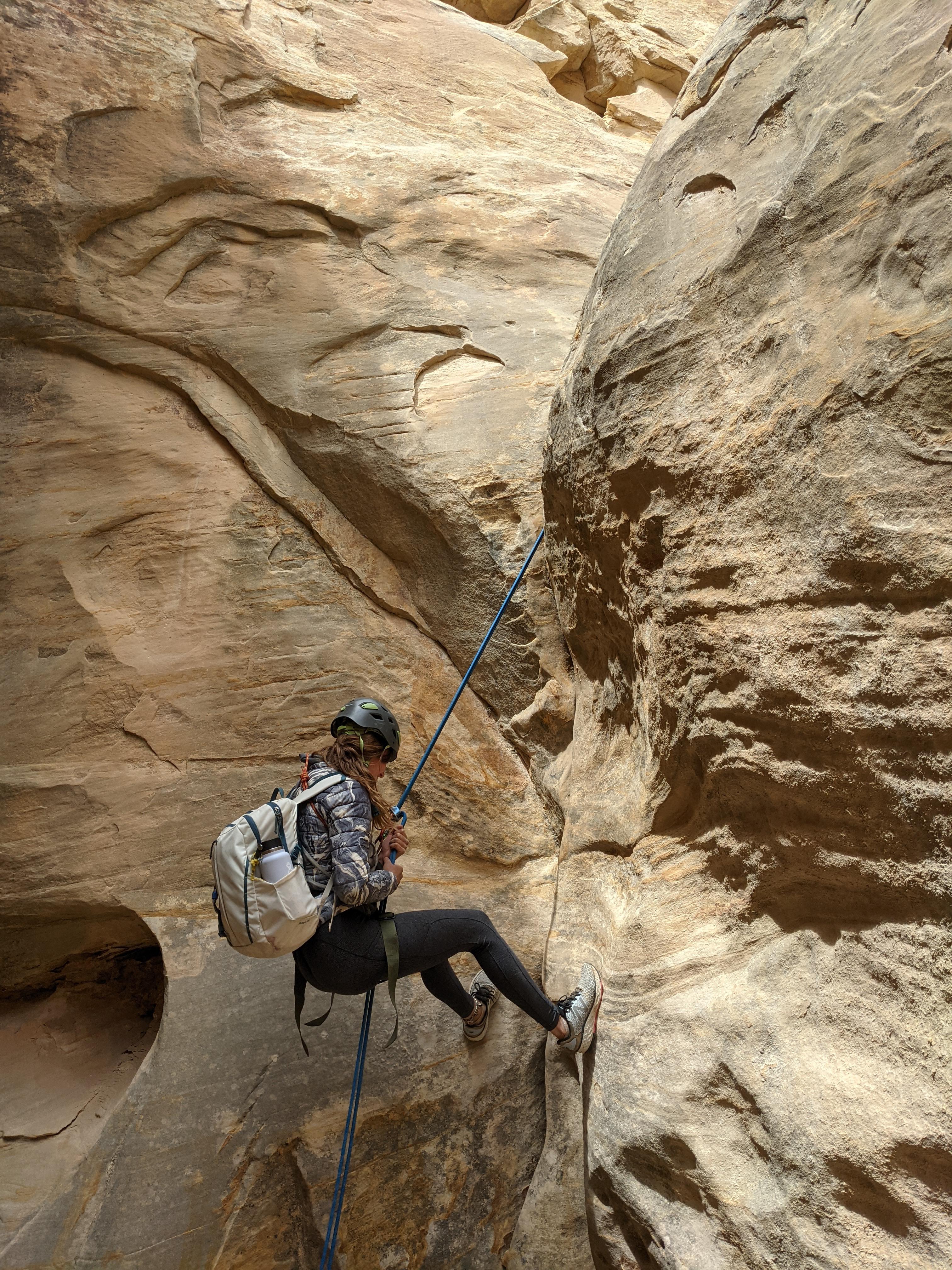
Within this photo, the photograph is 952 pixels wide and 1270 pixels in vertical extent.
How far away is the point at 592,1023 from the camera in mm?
3635

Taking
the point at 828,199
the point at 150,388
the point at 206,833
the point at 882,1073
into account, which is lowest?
the point at 206,833

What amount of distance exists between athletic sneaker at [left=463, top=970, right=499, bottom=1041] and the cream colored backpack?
1206 millimetres

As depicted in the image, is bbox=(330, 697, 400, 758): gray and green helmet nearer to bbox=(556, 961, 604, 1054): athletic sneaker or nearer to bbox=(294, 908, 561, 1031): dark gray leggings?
bbox=(294, 908, 561, 1031): dark gray leggings

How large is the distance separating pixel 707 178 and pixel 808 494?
1.61m

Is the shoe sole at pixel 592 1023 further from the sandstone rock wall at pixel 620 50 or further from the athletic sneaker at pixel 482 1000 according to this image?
the sandstone rock wall at pixel 620 50

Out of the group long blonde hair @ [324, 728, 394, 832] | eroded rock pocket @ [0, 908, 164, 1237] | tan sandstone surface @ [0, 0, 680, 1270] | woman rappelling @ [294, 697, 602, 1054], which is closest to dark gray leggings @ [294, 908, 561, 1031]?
woman rappelling @ [294, 697, 602, 1054]

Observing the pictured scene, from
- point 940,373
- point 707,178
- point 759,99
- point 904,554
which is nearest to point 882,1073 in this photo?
point 904,554

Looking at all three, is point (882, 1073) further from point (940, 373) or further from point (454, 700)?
point (454, 700)

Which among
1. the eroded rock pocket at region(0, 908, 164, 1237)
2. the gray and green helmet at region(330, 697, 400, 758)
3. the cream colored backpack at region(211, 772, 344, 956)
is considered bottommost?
the eroded rock pocket at region(0, 908, 164, 1237)

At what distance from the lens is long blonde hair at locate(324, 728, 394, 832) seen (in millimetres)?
3480

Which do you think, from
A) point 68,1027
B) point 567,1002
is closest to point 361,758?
point 567,1002

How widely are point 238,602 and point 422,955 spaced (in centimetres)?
227

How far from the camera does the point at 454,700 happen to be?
416cm

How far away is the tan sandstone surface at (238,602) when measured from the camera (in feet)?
12.5
